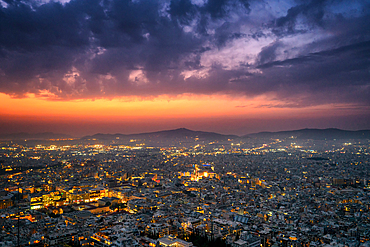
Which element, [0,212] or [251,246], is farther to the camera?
[0,212]

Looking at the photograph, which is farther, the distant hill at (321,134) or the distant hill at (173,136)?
the distant hill at (173,136)

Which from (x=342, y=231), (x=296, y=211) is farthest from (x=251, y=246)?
(x=296, y=211)

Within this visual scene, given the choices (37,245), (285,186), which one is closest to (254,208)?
(285,186)

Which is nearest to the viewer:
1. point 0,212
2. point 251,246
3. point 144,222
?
point 251,246

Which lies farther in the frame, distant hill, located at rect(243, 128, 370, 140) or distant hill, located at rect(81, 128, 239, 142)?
distant hill, located at rect(81, 128, 239, 142)

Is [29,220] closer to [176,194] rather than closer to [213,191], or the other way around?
[176,194]

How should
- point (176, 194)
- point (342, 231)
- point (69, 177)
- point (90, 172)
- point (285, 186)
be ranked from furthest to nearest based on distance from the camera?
point (90, 172) < point (69, 177) < point (285, 186) < point (176, 194) < point (342, 231)

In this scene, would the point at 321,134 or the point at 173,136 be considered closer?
the point at 321,134
